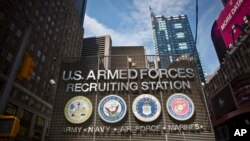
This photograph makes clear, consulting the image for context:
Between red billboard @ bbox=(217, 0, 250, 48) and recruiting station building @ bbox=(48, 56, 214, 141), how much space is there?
33.9m

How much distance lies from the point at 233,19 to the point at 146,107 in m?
42.4

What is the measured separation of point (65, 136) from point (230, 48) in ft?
161

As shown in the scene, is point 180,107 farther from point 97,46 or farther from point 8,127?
point 97,46

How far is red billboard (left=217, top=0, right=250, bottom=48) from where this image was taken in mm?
43016

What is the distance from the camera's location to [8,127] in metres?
6.06

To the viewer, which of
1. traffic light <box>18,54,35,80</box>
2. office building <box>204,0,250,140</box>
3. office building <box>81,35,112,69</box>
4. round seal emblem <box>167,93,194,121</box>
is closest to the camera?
traffic light <box>18,54,35,80</box>

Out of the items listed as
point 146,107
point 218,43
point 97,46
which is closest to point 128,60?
point 146,107

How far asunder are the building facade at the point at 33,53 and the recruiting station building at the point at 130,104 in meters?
16.5

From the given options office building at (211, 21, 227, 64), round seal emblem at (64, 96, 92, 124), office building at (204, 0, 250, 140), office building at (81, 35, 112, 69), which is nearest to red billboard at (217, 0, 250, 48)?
office building at (204, 0, 250, 140)

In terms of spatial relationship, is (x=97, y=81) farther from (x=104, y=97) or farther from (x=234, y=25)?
(x=234, y=25)

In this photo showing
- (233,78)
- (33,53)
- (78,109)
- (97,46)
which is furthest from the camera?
(97,46)

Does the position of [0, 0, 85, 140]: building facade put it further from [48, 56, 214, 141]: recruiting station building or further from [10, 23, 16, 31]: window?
[48, 56, 214, 141]: recruiting station building

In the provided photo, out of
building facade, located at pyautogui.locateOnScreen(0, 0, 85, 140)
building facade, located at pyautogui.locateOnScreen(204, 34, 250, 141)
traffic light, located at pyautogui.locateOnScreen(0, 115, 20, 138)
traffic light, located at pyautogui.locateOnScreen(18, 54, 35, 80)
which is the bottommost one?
traffic light, located at pyautogui.locateOnScreen(0, 115, 20, 138)

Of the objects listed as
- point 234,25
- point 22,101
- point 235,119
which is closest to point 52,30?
point 22,101
